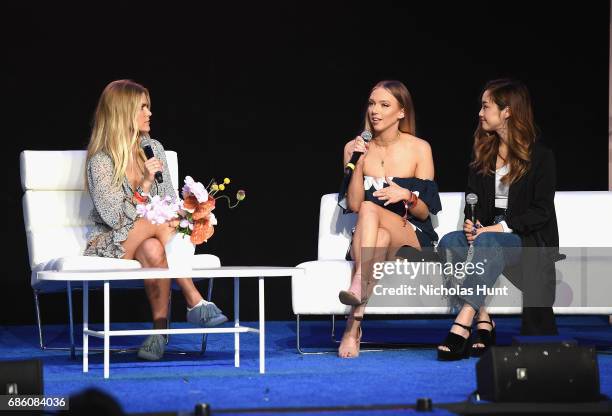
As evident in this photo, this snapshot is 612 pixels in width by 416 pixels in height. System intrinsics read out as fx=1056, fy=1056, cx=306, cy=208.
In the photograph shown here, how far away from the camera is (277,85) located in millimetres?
5848

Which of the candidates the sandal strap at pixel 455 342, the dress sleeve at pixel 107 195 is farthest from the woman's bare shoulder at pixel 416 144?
the dress sleeve at pixel 107 195

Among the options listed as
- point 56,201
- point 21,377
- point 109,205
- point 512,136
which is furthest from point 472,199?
point 21,377

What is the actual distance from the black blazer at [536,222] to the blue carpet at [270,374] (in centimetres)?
40

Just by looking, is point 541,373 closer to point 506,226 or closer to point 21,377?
point 21,377

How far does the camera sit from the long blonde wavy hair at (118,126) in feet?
14.7

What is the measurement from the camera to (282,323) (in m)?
5.89

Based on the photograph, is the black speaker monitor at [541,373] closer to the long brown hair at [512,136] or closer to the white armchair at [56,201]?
the long brown hair at [512,136]

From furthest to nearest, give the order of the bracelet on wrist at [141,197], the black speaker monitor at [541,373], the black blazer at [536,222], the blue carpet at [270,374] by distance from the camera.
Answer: the black blazer at [536,222], the bracelet on wrist at [141,197], the blue carpet at [270,374], the black speaker monitor at [541,373]

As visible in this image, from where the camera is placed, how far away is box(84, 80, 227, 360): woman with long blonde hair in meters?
4.27

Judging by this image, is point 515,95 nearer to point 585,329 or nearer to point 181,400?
point 585,329

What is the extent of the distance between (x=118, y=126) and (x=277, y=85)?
1525mm

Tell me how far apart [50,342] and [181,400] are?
2.11 metres

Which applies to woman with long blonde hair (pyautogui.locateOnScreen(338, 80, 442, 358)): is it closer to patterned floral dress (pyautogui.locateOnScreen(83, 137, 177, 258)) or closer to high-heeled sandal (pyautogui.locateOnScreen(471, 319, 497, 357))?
high-heeled sandal (pyautogui.locateOnScreen(471, 319, 497, 357))

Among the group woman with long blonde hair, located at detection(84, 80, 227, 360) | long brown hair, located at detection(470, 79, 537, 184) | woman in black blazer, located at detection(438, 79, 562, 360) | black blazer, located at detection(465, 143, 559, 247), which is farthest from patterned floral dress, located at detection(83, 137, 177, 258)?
black blazer, located at detection(465, 143, 559, 247)
